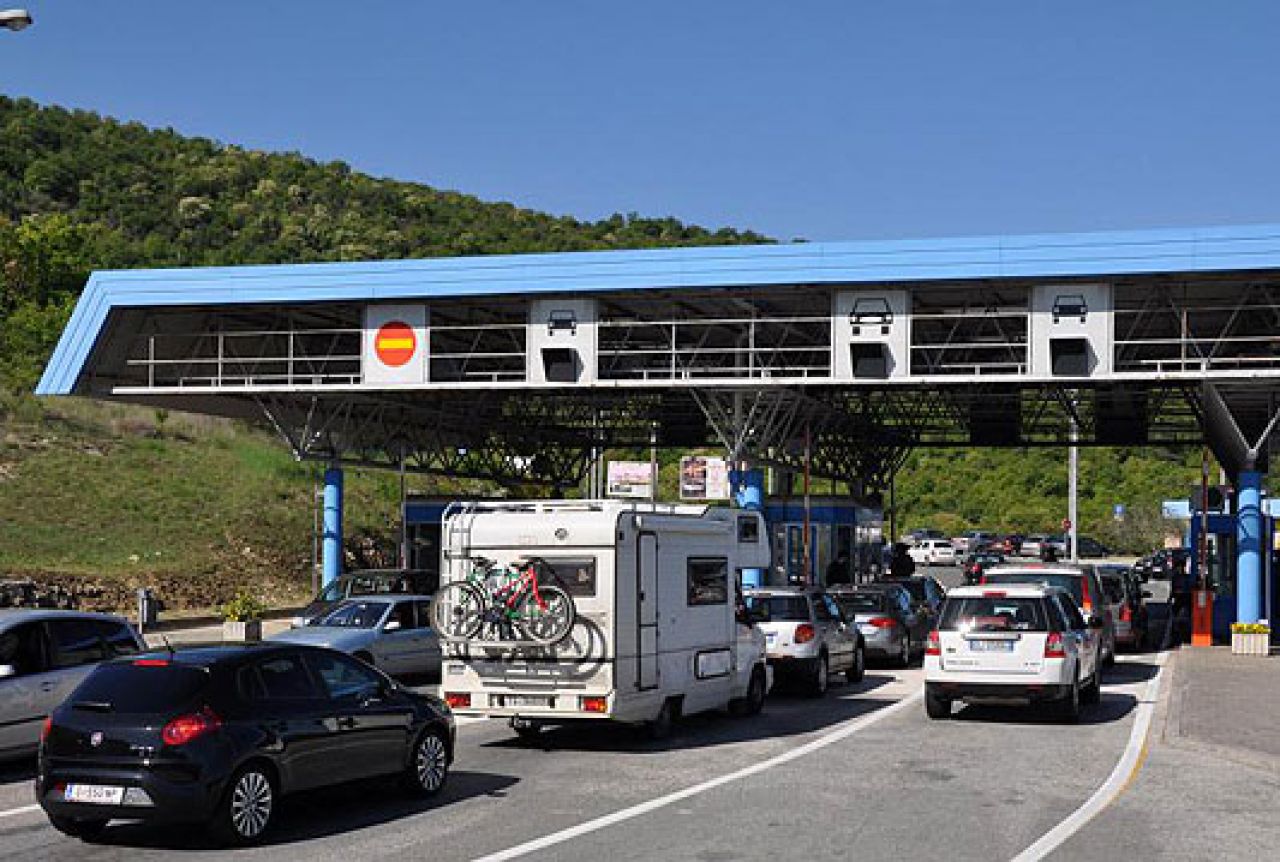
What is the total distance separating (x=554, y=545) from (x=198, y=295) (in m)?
20.3

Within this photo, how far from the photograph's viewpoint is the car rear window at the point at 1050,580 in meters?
25.6

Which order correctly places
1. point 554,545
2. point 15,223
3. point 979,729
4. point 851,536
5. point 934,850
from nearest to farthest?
point 934,850
point 554,545
point 979,729
point 851,536
point 15,223

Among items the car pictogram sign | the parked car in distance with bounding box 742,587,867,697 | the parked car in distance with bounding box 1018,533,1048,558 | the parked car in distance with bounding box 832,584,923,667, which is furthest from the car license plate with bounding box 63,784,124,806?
the parked car in distance with bounding box 1018,533,1048,558

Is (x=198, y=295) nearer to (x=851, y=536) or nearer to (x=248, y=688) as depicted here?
(x=851, y=536)

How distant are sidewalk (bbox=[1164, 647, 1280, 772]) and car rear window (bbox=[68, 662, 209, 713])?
10371 millimetres

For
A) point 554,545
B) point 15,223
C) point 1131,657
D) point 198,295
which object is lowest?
point 1131,657

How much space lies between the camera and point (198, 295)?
34.1 meters

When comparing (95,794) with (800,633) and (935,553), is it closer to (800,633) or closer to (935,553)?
(800,633)

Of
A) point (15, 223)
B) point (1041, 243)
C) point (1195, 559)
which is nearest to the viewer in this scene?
point (1041, 243)

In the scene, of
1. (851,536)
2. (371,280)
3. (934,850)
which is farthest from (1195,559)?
→ (934,850)

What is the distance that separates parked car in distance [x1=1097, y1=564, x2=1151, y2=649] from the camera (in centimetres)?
3081

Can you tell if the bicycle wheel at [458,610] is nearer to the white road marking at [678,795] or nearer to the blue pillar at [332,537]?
the white road marking at [678,795]

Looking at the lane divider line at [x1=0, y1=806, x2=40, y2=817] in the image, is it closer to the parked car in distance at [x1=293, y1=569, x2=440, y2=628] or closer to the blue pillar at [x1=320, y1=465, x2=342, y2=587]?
the parked car in distance at [x1=293, y1=569, x2=440, y2=628]

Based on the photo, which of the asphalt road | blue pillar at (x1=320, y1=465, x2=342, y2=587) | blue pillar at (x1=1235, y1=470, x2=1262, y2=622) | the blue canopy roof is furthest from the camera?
blue pillar at (x1=320, y1=465, x2=342, y2=587)
